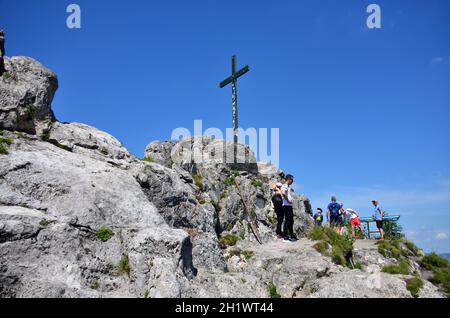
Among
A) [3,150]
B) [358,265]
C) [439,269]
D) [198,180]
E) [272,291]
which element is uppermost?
[3,150]

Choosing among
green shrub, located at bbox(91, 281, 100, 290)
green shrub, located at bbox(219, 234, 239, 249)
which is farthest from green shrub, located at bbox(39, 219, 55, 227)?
green shrub, located at bbox(219, 234, 239, 249)

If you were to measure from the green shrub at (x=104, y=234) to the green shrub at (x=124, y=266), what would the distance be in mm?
936

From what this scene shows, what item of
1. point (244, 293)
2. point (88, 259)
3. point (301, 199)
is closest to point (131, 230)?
point (88, 259)

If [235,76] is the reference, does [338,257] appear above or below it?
below

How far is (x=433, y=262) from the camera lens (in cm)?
1889

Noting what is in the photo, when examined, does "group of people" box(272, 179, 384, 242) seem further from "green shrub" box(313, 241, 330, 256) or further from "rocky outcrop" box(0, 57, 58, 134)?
"rocky outcrop" box(0, 57, 58, 134)

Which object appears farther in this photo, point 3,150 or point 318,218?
point 318,218

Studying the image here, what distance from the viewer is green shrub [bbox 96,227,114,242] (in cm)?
1161

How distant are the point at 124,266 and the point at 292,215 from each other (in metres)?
10.6

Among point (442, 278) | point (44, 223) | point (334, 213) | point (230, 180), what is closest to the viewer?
point (44, 223)

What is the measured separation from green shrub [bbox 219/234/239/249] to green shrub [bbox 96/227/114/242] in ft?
25.7

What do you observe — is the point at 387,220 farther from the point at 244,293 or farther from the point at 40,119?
the point at 40,119

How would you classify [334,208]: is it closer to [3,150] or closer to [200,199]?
[200,199]

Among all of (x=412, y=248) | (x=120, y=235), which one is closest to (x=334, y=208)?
(x=412, y=248)
